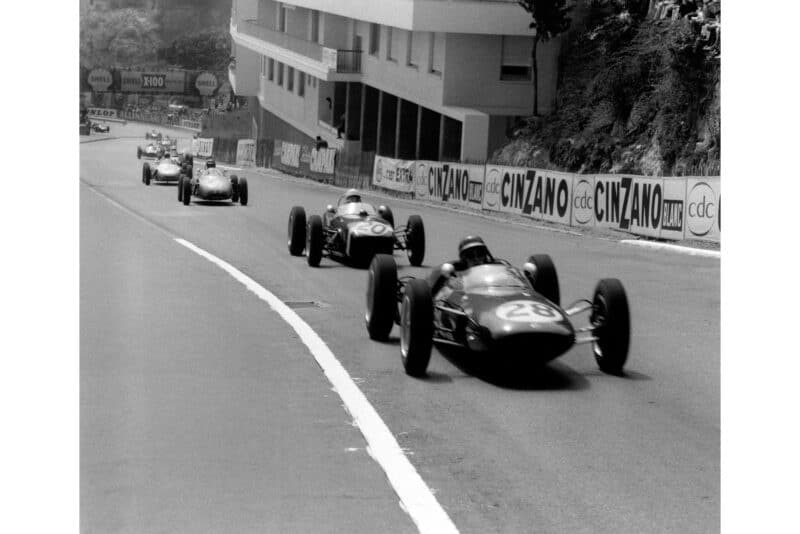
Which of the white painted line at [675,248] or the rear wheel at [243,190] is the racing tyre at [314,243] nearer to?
the rear wheel at [243,190]

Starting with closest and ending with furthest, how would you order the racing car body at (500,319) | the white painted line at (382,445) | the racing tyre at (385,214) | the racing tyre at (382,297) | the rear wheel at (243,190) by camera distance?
the white painted line at (382,445)
the racing car body at (500,319)
the racing tyre at (382,297)
the racing tyre at (385,214)
the rear wheel at (243,190)

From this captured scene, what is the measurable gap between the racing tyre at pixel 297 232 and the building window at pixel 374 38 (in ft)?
28.8

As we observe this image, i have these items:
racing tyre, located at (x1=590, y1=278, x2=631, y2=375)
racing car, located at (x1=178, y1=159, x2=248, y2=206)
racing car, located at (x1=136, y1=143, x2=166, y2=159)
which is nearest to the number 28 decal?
racing tyre, located at (x1=590, y1=278, x2=631, y2=375)

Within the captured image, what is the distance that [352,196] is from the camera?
68.8 ft

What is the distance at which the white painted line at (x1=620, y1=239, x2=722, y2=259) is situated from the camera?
1444 cm

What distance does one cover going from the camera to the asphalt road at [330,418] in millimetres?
8547

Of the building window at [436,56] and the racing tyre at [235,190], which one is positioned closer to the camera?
the building window at [436,56]

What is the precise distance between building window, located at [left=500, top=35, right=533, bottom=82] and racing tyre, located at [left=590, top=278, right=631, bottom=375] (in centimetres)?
207

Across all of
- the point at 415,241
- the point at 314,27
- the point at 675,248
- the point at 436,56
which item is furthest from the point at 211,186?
the point at 314,27

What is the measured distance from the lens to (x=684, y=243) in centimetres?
1808

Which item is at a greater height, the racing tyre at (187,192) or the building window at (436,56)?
the building window at (436,56)

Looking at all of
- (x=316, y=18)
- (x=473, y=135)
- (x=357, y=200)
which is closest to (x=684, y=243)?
(x=473, y=135)

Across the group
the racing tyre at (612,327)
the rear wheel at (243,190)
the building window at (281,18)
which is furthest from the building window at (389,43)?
the rear wheel at (243,190)
